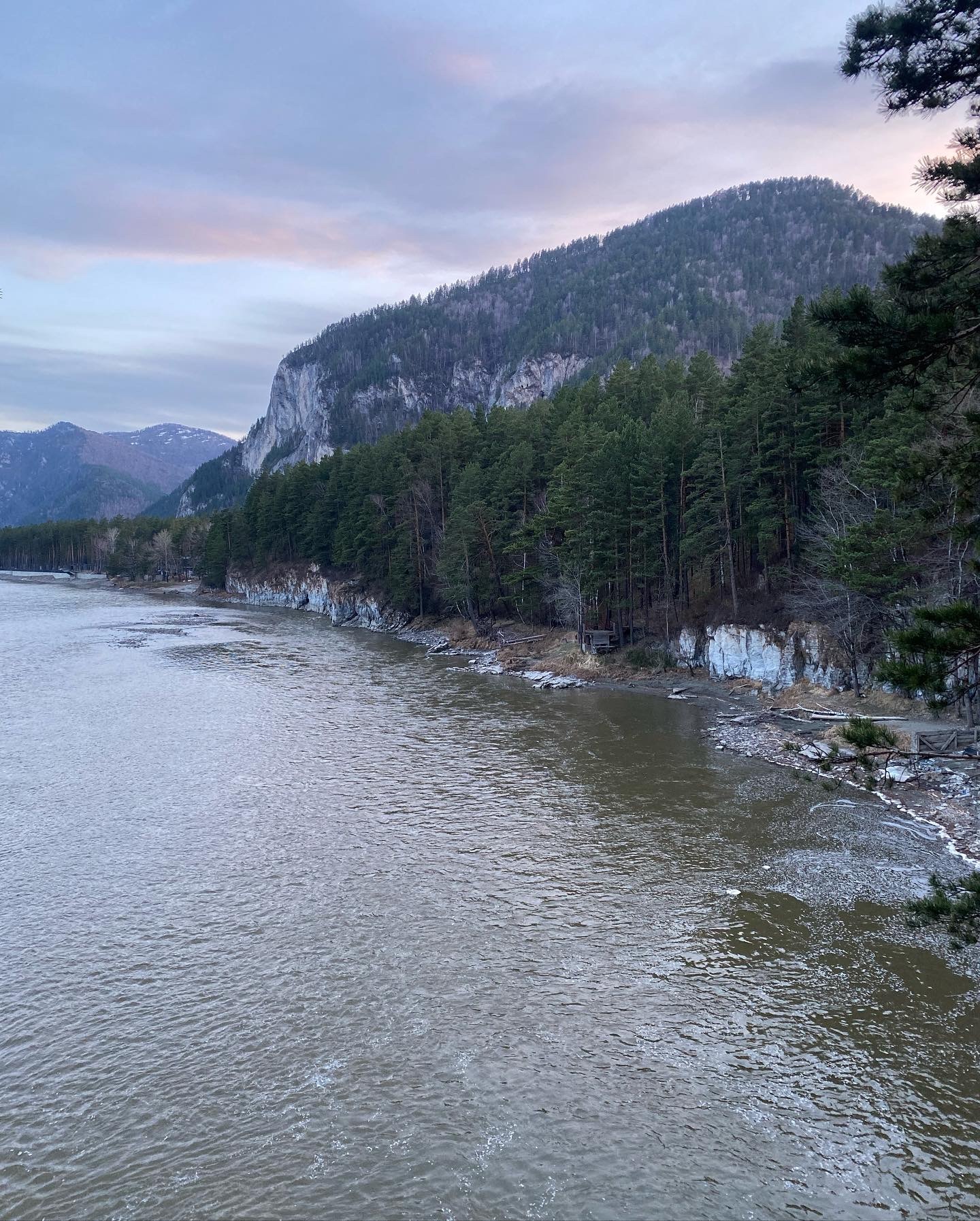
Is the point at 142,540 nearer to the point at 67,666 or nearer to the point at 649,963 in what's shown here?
the point at 67,666

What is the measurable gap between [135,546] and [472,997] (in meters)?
158

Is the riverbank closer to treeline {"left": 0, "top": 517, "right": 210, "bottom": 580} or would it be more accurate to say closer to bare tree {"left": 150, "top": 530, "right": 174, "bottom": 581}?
bare tree {"left": 150, "top": 530, "right": 174, "bottom": 581}

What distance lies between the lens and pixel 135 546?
15262 cm

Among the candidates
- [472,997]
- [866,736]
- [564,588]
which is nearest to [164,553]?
[564,588]

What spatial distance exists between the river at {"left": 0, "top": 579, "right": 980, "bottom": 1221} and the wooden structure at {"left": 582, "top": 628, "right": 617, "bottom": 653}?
2309cm

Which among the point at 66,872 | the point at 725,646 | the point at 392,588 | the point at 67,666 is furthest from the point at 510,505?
the point at 66,872

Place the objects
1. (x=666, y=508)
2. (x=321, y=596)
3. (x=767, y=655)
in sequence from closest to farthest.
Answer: (x=767, y=655) < (x=666, y=508) < (x=321, y=596)

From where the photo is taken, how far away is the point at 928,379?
391 inches

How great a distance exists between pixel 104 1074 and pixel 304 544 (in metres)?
87.4

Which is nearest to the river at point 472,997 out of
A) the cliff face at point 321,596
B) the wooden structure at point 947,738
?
the wooden structure at point 947,738

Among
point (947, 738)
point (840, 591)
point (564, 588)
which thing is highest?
point (840, 591)

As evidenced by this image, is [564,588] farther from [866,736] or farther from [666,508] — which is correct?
[866,736]

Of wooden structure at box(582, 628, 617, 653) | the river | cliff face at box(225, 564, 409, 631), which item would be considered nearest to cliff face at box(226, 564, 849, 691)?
wooden structure at box(582, 628, 617, 653)

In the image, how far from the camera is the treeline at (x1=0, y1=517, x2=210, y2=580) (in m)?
148
